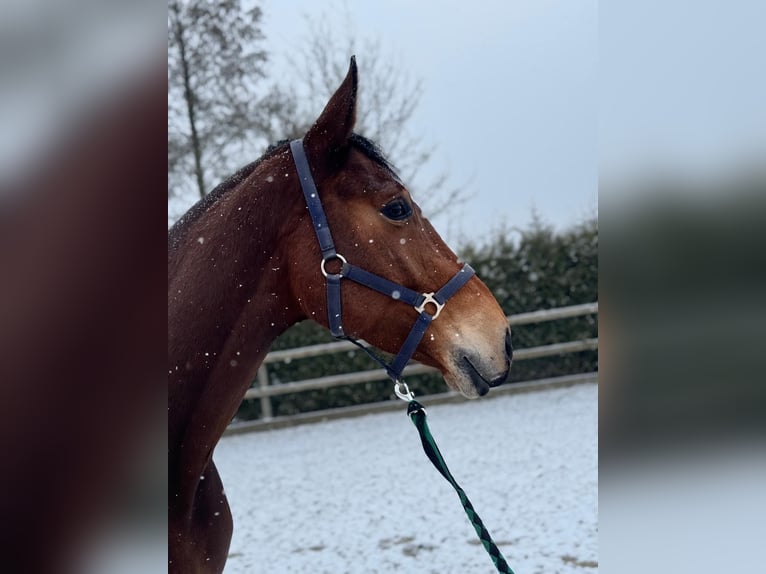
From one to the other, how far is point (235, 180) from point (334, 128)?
0.37 meters

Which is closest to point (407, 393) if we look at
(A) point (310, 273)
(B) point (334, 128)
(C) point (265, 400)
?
(A) point (310, 273)

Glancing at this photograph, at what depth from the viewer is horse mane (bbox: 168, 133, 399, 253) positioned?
1715mm

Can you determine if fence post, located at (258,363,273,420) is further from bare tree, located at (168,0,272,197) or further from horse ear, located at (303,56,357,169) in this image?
horse ear, located at (303,56,357,169)

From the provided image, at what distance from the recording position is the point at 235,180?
178 cm

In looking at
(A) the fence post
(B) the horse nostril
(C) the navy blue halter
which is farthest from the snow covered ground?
(C) the navy blue halter

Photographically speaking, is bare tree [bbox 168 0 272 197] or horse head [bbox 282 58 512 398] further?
bare tree [bbox 168 0 272 197]

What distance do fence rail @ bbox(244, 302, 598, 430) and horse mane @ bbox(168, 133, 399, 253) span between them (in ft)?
20.8

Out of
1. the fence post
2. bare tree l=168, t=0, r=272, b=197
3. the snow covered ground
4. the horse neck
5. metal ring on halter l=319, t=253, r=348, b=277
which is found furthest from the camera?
the fence post

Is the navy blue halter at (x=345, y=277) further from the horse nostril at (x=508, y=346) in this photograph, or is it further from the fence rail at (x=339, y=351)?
the fence rail at (x=339, y=351)

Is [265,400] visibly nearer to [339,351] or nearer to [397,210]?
[339,351]

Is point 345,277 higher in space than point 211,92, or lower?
lower

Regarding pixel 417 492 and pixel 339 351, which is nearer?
pixel 417 492
